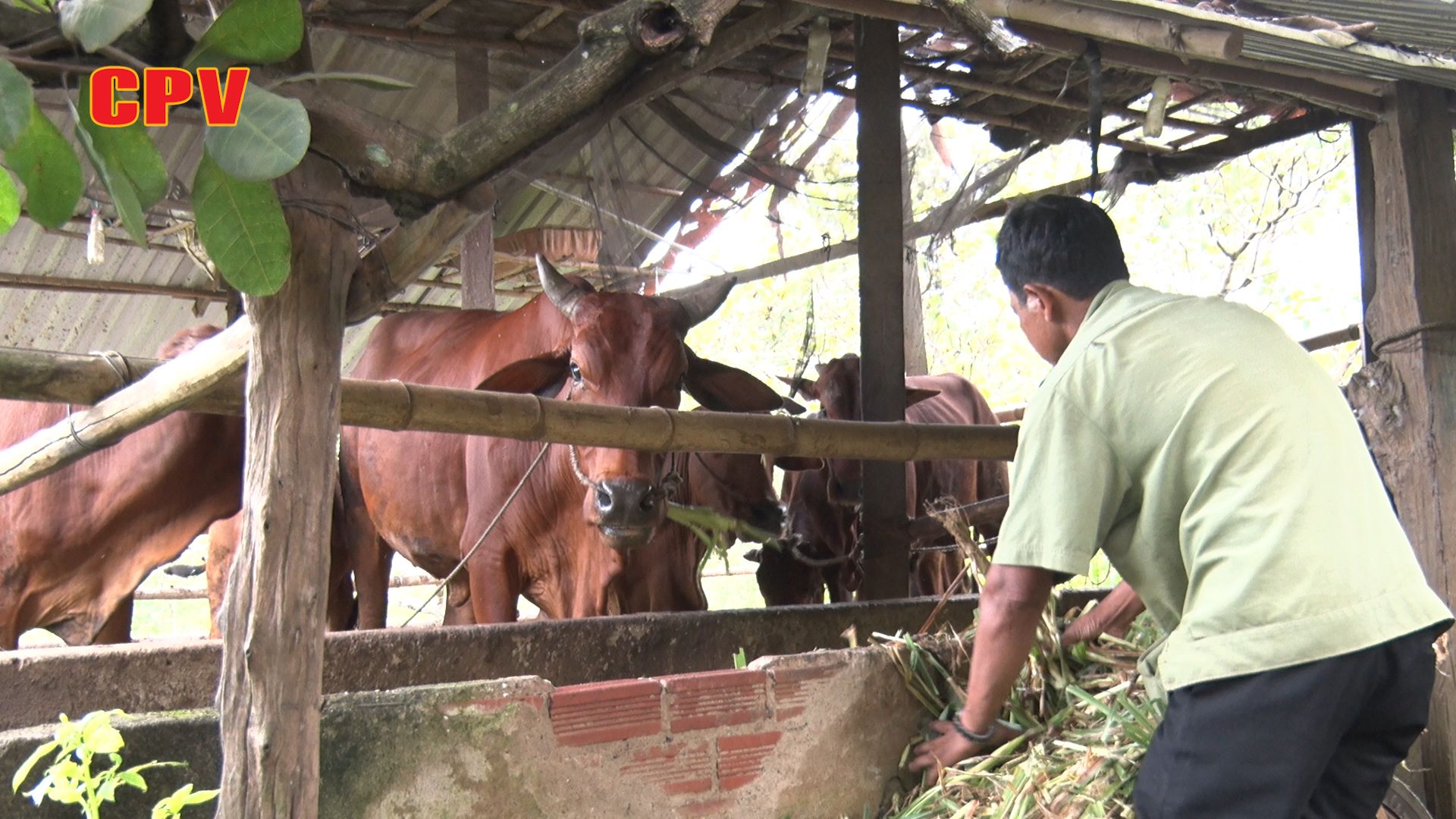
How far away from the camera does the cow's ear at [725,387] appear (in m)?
4.98

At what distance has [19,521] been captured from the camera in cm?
475

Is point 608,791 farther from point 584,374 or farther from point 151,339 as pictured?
point 151,339

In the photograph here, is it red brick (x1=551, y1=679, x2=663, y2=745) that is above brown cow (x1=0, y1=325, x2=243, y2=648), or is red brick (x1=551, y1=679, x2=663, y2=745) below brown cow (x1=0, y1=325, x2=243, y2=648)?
below

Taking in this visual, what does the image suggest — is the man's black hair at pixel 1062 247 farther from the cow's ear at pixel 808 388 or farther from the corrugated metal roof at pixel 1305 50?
the cow's ear at pixel 808 388

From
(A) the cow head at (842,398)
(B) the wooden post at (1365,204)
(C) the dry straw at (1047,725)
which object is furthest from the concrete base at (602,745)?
(A) the cow head at (842,398)

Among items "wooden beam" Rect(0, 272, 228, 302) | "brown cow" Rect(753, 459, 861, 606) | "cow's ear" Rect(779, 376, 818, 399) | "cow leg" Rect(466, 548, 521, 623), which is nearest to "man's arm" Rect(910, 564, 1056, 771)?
"cow leg" Rect(466, 548, 521, 623)

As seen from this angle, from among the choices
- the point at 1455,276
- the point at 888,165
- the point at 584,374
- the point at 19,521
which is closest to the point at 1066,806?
the point at 584,374

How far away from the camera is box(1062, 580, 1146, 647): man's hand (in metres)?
3.13

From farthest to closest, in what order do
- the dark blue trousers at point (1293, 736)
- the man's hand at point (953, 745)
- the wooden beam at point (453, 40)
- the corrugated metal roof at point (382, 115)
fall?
the corrugated metal roof at point (382, 115)
the wooden beam at point (453, 40)
the man's hand at point (953, 745)
the dark blue trousers at point (1293, 736)

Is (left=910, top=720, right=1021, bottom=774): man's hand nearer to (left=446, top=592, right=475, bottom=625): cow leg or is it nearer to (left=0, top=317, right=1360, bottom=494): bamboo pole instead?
(left=0, top=317, right=1360, bottom=494): bamboo pole

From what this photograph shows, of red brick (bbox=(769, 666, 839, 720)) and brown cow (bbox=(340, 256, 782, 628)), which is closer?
red brick (bbox=(769, 666, 839, 720))

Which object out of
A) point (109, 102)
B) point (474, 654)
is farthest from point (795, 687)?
point (109, 102)

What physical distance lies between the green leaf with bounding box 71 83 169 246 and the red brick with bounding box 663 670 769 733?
158 centimetres

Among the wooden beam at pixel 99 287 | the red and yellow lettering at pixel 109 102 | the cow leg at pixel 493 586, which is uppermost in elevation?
the wooden beam at pixel 99 287
